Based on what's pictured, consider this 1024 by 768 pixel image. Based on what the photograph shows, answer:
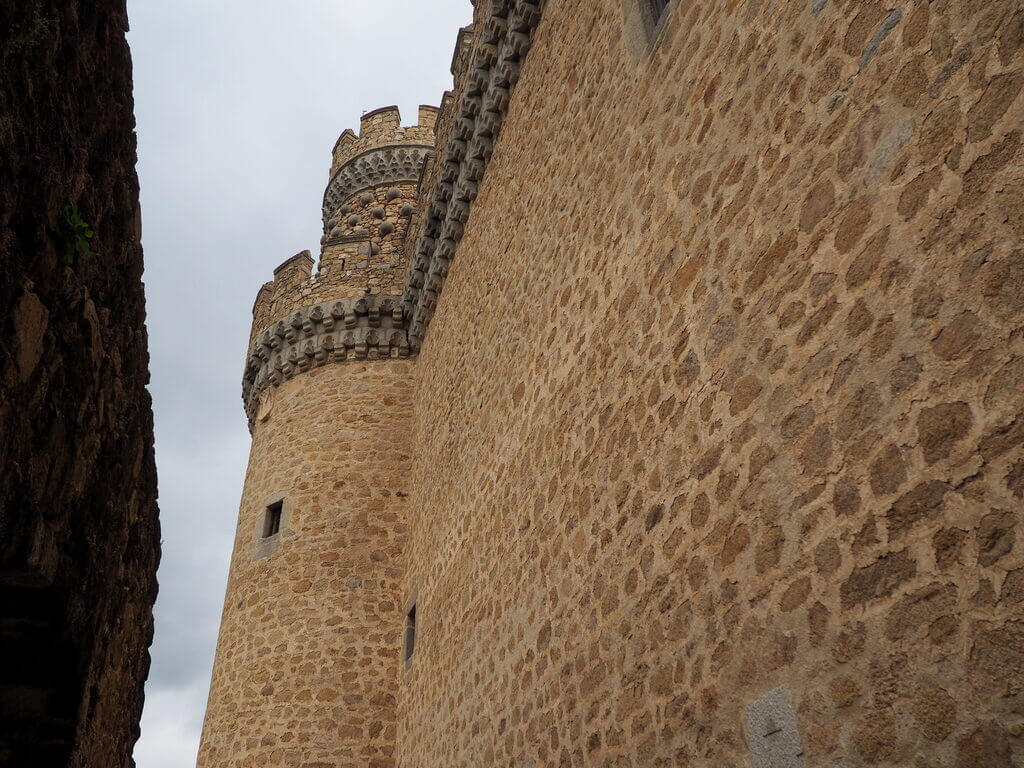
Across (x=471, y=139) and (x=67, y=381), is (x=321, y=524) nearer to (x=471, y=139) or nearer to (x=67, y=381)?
(x=471, y=139)

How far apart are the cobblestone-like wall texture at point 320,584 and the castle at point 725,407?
94mm

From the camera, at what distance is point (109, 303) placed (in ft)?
8.42

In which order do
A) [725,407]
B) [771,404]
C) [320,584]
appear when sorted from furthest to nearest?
[320,584], [725,407], [771,404]

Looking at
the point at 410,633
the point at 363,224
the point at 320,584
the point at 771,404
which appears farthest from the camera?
the point at 363,224

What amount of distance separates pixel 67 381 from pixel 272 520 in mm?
8919

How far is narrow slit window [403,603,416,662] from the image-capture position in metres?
8.82

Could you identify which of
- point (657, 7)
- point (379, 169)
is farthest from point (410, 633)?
point (379, 169)

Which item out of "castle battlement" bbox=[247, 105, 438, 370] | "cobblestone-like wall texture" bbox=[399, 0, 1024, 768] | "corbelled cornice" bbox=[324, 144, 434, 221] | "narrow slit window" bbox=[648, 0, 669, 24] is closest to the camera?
"cobblestone-like wall texture" bbox=[399, 0, 1024, 768]

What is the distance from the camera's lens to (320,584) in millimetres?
9695

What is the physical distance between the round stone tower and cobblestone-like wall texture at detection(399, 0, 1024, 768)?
313cm

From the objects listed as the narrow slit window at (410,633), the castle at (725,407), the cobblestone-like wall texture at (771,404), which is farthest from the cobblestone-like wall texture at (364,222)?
the cobblestone-like wall texture at (771,404)

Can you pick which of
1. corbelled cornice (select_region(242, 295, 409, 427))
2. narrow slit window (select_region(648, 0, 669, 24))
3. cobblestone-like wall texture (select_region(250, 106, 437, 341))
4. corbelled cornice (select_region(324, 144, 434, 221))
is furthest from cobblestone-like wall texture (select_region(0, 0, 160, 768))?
corbelled cornice (select_region(324, 144, 434, 221))

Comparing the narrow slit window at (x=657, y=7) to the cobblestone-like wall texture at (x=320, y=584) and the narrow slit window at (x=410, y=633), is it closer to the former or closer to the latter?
the narrow slit window at (x=410, y=633)

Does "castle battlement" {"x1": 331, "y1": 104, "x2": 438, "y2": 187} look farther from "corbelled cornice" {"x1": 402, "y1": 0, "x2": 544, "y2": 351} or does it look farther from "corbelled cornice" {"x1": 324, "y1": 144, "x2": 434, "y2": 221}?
"corbelled cornice" {"x1": 402, "y1": 0, "x2": 544, "y2": 351}
